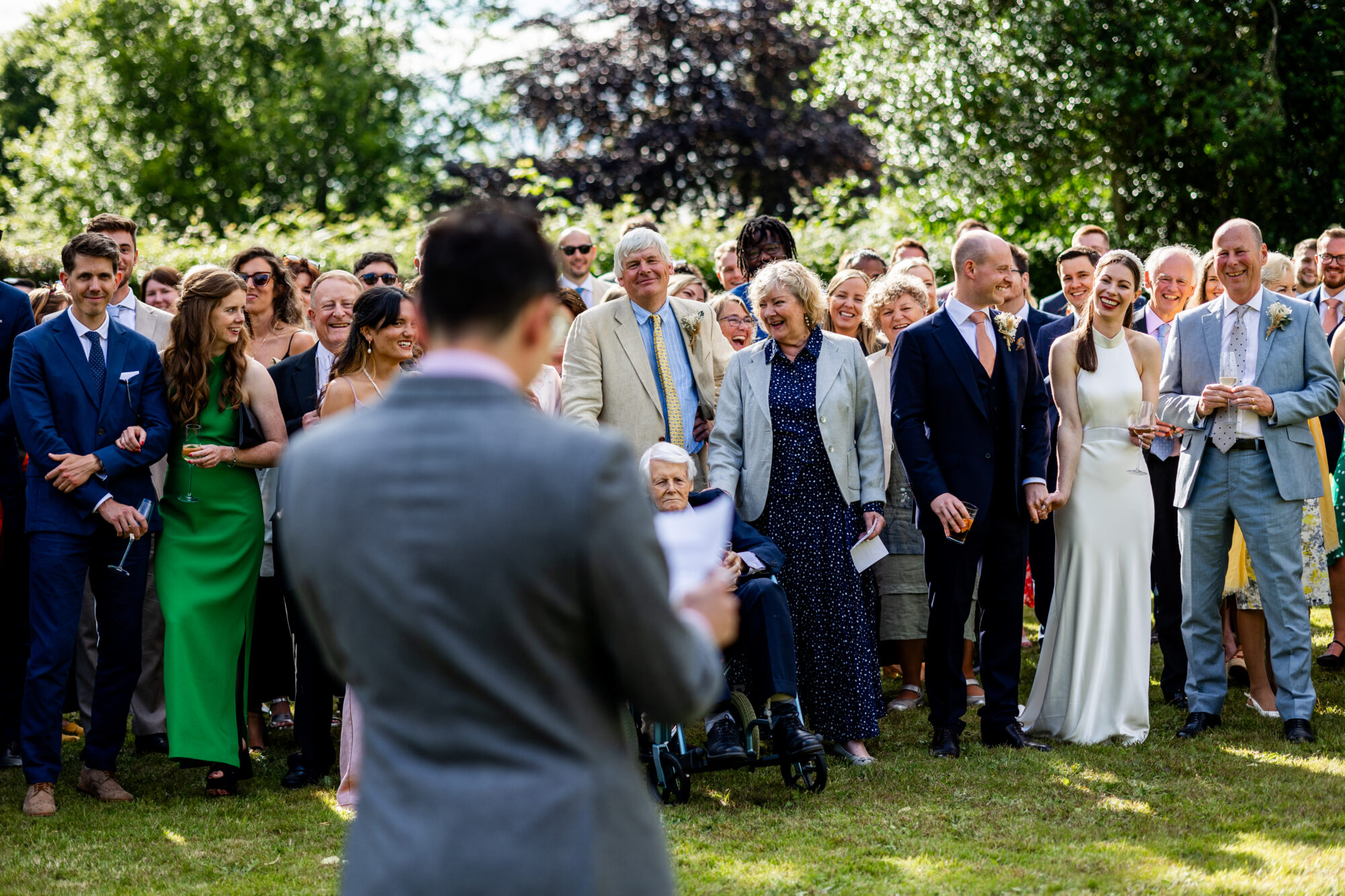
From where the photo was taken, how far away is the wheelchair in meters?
5.43

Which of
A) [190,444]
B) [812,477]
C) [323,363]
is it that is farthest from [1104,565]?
[190,444]

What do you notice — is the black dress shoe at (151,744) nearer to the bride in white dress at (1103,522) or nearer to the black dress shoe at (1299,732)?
the bride in white dress at (1103,522)

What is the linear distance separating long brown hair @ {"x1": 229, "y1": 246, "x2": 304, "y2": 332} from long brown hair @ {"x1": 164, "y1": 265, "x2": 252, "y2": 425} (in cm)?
122

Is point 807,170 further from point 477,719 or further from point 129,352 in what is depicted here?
point 477,719

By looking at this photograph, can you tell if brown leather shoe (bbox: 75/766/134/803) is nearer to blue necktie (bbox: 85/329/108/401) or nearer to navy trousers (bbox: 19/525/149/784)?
navy trousers (bbox: 19/525/149/784)

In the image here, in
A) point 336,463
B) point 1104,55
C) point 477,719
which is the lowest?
point 477,719

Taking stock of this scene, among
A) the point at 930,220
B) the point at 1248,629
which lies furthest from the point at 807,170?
the point at 1248,629

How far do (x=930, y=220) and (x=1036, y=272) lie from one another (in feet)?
6.78

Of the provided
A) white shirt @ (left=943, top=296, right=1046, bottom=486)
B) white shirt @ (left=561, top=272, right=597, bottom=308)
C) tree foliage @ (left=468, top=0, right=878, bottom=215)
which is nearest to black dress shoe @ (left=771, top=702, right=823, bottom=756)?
white shirt @ (left=943, top=296, right=1046, bottom=486)

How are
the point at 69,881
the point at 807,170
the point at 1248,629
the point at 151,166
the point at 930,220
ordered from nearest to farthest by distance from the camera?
the point at 69,881 < the point at 1248,629 < the point at 930,220 < the point at 807,170 < the point at 151,166

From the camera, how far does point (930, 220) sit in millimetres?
15391

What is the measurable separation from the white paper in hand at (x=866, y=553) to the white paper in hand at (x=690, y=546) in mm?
4265

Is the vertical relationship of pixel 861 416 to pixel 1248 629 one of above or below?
above

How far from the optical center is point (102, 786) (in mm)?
5824
